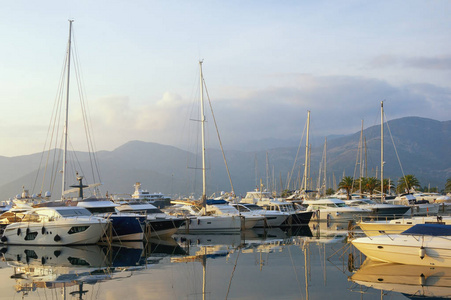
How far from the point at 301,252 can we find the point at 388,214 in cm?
3144

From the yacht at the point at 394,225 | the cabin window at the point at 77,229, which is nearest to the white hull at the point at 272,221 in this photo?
the yacht at the point at 394,225

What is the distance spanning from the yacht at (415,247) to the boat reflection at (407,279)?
274 millimetres

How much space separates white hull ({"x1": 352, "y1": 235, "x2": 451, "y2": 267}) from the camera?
20.6 metres

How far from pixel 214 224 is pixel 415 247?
70.1 feet

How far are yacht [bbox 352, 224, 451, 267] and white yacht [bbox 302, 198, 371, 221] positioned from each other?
3101 cm

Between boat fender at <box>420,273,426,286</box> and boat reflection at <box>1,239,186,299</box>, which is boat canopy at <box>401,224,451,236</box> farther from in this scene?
boat reflection at <box>1,239,186,299</box>

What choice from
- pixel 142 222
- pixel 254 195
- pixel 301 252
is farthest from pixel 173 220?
pixel 254 195

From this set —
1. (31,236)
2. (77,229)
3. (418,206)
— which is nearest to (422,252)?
(77,229)

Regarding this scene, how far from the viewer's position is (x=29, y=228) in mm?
31688

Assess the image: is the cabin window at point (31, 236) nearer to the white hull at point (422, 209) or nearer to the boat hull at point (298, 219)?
the boat hull at point (298, 219)

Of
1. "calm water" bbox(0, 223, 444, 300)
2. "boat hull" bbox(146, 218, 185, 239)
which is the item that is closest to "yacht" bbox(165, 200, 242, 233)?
"boat hull" bbox(146, 218, 185, 239)

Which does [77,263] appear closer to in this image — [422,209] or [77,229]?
[77,229]

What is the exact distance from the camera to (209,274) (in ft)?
66.7

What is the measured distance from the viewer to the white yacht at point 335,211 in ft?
176
